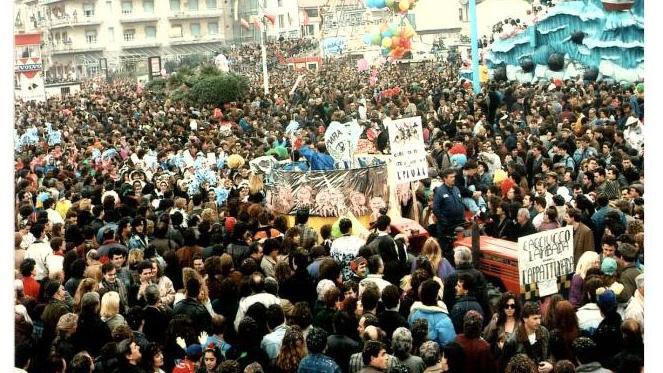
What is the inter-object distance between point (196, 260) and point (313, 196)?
3.44 metres

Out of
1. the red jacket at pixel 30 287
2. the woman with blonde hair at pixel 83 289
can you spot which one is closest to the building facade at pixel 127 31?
the red jacket at pixel 30 287

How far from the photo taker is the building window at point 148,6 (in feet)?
56.4

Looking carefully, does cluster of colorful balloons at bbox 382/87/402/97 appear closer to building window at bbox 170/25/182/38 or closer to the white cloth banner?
building window at bbox 170/25/182/38

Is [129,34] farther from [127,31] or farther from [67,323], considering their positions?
[67,323]

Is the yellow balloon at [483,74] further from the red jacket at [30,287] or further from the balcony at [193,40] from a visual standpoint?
the red jacket at [30,287]

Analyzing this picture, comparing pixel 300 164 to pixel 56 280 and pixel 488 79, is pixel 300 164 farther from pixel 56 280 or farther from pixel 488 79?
pixel 488 79

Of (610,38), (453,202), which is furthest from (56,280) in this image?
(610,38)

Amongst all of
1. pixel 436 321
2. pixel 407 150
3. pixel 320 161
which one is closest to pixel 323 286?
pixel 436 321

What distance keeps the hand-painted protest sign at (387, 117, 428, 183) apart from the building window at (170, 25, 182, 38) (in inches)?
237

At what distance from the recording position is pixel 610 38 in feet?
64.7

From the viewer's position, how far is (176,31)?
17.7 m

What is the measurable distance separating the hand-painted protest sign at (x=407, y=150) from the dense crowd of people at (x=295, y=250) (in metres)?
0.44

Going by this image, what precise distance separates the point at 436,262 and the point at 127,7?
898cm

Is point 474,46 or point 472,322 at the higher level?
point 474,46
